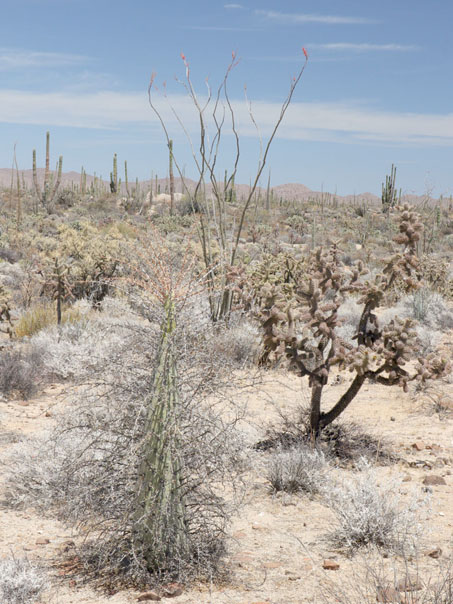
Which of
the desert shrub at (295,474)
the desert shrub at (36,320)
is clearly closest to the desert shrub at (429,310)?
the desert shrub at (36,320)

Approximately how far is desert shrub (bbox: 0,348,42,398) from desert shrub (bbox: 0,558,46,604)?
441cm

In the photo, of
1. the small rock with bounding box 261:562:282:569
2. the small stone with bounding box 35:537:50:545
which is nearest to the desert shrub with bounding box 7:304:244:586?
the small rock with bounding box 261:562:282:569

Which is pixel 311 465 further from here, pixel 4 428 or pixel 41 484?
pixel 4 428

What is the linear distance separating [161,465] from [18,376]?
16.1 feet

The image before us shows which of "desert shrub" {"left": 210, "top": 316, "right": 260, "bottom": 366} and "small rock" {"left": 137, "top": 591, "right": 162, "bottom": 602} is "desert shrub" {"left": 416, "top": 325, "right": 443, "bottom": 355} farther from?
"small rock" {"left": 137, "top": 591, "right": 162, "bottom": 602}

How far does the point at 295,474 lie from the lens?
203 inches

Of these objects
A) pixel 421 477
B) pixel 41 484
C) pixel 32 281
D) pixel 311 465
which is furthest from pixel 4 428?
pixel 32 281

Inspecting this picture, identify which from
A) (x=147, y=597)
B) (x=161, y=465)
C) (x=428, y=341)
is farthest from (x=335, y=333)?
(x=428, y=341)

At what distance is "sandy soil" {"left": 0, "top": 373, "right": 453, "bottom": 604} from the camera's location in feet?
11.7

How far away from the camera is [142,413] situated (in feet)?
11.8

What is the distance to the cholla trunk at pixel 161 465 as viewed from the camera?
136 inches

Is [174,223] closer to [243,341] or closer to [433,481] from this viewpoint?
[243,341]

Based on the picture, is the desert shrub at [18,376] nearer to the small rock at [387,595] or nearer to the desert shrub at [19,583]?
the desert shrub at [19,583]

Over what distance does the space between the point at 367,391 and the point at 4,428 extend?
14.5 feet
